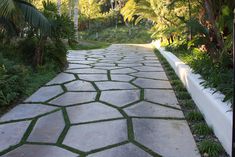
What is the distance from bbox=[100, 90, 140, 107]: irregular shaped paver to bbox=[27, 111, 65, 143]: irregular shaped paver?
1.06m

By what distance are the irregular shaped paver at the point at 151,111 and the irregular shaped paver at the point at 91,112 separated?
26 cm

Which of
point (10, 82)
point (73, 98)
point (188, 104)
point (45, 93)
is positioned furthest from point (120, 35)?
point (188, 104)

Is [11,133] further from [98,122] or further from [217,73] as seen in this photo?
[217,73]

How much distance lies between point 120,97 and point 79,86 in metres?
1.29

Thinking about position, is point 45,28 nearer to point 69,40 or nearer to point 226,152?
point 69,40

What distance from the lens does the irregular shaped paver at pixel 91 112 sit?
15.6 feet

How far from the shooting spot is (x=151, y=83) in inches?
284

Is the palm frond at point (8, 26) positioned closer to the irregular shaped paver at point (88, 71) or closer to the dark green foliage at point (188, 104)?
the irregular shaped paver at point (88, 71)

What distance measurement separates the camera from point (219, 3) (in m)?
6.56

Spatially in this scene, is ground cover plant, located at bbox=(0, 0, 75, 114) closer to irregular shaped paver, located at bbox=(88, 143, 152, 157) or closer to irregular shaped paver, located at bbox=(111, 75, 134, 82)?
irregular shaped paver, located at bbox=(111, 75, 134, 82)

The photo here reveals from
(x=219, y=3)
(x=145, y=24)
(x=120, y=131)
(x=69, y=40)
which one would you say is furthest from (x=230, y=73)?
(x=145, y=24)

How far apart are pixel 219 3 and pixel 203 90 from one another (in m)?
2.62

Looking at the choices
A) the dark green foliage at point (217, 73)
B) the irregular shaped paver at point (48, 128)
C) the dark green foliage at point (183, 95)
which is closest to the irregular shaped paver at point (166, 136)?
the dark green foliage at point (217, 73)

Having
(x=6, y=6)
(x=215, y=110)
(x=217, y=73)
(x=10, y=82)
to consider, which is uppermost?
(x=6, y=6)
